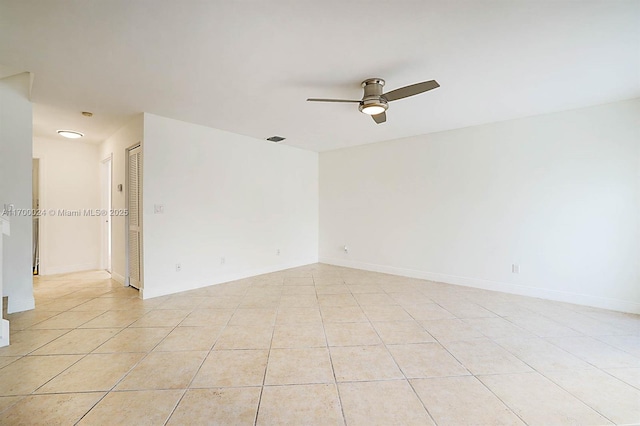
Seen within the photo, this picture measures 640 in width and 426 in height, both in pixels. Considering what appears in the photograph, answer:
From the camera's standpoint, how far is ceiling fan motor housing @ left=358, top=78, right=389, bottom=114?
2740 mm

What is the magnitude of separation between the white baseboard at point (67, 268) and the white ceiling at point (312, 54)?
3144 millimetres

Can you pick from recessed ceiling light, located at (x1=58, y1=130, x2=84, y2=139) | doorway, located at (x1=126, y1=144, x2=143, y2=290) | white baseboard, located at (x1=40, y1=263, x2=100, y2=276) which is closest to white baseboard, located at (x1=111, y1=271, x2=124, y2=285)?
doorway, located at (x1=126, y1=144, x2=143, y2=290)

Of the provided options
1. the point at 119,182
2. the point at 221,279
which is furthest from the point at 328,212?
the point at 119,182

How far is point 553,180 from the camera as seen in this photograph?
377 centimetres

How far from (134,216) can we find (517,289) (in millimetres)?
5793

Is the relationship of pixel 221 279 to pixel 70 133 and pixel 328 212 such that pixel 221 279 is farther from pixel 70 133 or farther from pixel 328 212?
pixel 70 133

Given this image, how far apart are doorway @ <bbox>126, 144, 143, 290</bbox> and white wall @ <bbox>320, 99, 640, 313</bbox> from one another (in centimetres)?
379

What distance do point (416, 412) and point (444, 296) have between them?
2540 millimetres

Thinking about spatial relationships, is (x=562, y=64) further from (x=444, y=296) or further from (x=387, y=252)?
(x=387, y=252)

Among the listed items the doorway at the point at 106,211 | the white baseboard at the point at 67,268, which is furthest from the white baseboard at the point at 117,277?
the white baseboard at the point at 67,268

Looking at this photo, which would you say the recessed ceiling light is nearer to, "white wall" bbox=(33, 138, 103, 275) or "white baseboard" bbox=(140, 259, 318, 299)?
"white wall" bbox=(33, 138, 103, 275)

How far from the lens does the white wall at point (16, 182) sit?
319cm

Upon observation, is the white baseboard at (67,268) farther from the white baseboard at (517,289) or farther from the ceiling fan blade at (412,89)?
the ceiling fan blade at (412,89)

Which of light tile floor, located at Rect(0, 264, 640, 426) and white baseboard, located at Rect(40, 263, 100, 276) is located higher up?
white baseboard, located at Rect(40, 263, 100, 276)
